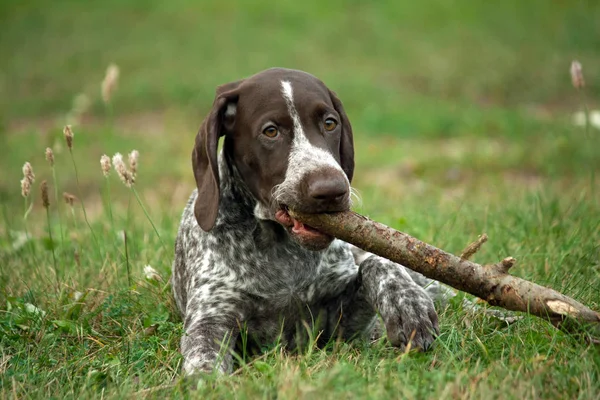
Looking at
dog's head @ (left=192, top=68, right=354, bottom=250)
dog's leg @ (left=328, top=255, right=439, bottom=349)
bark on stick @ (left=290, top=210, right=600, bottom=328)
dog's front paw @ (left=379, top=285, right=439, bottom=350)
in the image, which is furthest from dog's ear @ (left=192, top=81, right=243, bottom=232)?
dog's front paw @ (left=379, top=285, right=439, bottom=350)

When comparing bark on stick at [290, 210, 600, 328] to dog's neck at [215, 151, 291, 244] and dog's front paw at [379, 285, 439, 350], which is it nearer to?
dog's front paw at [379, 285, 439, 350]

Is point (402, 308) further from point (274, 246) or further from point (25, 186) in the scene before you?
point (25, 186)

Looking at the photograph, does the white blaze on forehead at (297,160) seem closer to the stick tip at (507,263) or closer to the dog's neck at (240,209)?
the dog's neck at (240,209)

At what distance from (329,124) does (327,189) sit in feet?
2.03

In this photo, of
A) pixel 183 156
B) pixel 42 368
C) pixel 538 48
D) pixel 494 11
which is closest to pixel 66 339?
pixel 42 368

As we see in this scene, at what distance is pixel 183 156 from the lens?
35.8 feet

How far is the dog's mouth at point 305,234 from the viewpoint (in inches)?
131

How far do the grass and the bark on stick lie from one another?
0.18m

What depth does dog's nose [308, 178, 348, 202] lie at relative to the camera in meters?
3.13

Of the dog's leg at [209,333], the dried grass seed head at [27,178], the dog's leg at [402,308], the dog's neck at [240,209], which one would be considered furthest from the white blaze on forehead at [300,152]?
the dried grass seed head at [27,178]

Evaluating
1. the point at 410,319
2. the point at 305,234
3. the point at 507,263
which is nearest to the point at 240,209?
the point at 305,234

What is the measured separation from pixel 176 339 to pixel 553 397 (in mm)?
1889

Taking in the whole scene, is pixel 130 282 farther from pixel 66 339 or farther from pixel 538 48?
pixel 538 48

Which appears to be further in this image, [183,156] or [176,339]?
[183,156]
